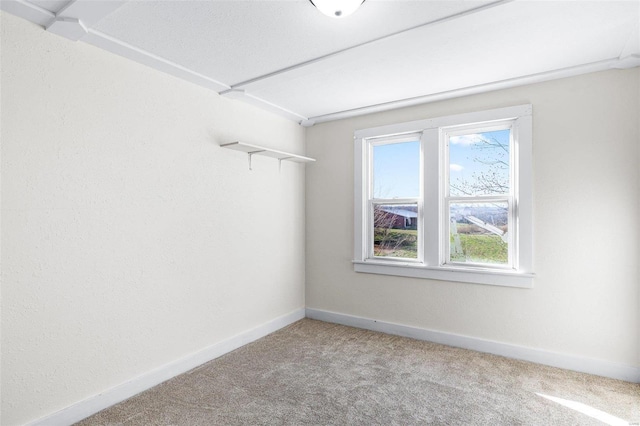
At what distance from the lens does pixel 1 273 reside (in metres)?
1.84

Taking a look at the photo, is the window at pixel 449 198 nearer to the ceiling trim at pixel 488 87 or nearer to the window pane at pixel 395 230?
the window pane at pixel 395 230

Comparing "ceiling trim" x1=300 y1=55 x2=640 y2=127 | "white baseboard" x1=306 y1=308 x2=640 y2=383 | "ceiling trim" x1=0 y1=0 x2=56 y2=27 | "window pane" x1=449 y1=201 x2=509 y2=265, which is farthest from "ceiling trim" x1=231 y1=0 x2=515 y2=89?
"white baseboard" x1=306 y1=308 x2=640 y2=383

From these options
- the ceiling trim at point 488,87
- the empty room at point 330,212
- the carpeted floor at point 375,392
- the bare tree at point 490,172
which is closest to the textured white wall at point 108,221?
the empty room at point 330,212

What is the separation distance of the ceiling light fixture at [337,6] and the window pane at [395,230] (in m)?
2.26

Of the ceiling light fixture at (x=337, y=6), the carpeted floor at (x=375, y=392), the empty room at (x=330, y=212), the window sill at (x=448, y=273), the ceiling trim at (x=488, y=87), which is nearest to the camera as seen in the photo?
the ceiling light fixture at (x=337, y=6)

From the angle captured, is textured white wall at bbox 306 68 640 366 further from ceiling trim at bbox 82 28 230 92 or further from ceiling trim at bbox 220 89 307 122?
ceiling trim at bbox 82 28 230 92

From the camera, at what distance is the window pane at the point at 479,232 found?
317 cm

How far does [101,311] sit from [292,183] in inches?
93.5

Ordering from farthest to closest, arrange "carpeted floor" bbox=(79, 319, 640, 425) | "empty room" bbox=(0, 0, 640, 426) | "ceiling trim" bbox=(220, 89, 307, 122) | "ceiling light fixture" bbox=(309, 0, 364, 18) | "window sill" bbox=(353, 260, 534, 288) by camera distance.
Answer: "ceiling trim" bbox=(220, 89, 307, 122)
"window sill" bbox=(353, 260, 534, 288)
"carpeted floor" bbox=(79, 319, 640, 425)
"empty room" bbox=(0, 0, 640, 426)
"ceiling light fixture" bbox=(309, 0, 364, 18)

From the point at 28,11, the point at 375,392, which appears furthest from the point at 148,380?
the point at 28,11

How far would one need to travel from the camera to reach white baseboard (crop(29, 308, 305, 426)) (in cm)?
208

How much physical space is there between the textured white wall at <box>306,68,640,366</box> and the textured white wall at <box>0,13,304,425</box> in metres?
2.13

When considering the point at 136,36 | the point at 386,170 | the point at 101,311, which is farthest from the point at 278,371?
the point at 136,36

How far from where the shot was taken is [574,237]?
2799 mm
